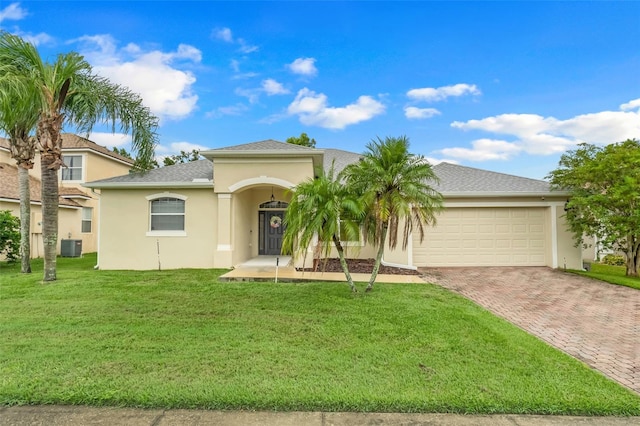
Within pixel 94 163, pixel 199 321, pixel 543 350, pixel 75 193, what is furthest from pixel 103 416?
pixel 94 163

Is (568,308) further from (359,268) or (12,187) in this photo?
(12,187)

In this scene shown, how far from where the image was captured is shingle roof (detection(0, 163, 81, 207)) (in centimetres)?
1712

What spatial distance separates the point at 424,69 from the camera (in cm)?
1592

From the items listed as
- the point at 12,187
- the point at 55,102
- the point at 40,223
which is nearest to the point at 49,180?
the point at 55,102

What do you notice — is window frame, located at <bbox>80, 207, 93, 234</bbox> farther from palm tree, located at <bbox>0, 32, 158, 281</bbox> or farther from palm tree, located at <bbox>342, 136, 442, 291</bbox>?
palm tree, located at <bbox>342, 136, 442, 291</bbox>

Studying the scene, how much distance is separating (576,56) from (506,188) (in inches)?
227

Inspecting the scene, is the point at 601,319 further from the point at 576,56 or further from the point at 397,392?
the point at 576,56

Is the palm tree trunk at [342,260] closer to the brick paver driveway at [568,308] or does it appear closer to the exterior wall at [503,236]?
the brick paver driveway at [568,308]

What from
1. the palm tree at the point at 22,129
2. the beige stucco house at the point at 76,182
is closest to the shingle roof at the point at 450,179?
the palm tree at the point at 22,129

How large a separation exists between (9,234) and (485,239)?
2040 cm

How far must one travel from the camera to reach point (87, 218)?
70.7ft

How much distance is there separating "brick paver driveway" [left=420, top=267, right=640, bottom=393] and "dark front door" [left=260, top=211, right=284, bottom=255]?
22.8 ft

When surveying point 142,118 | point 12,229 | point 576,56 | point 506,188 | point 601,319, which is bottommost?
point 601,319

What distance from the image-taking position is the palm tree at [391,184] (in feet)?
25.7
